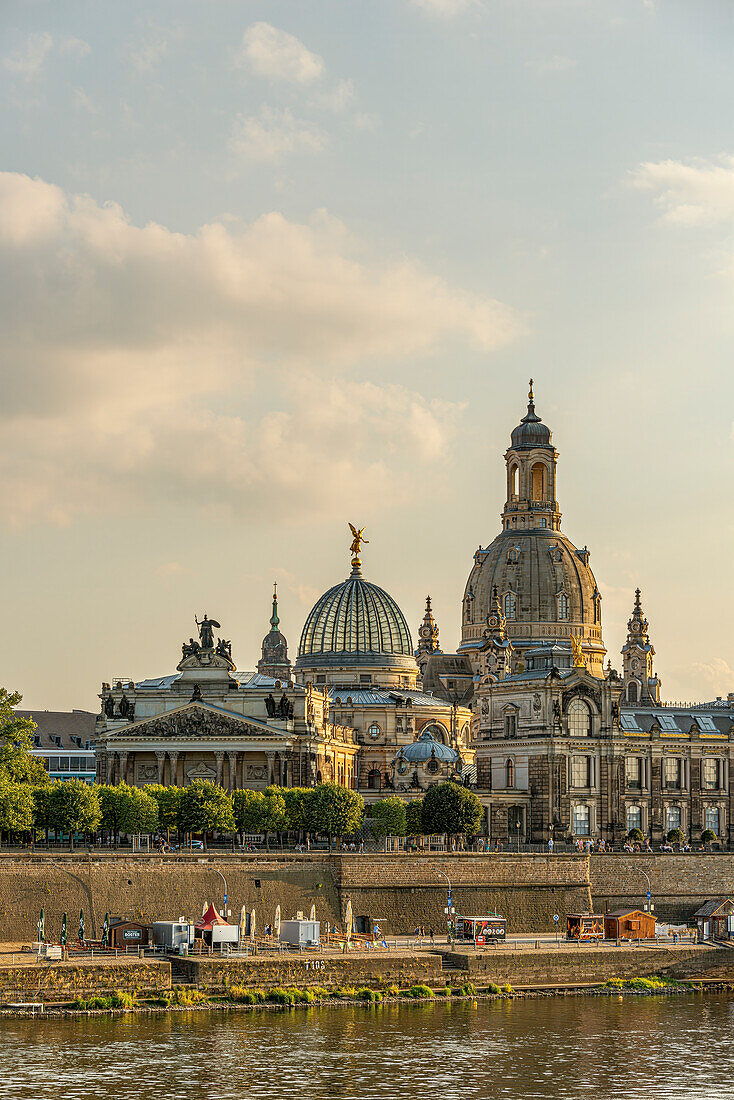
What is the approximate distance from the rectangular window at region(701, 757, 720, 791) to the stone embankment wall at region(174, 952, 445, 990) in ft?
177

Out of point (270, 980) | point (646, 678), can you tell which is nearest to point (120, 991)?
point (270, 980)

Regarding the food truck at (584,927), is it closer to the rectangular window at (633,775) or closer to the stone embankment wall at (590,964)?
the stone embankment wall at (590,964)

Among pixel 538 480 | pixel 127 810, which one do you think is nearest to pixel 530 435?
pixel 538 480

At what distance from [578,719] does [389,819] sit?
783 inches

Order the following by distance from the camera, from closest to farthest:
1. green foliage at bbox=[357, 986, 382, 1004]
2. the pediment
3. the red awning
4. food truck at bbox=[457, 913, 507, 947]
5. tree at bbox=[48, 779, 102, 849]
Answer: green foliage at bbox=[357, 986, 382, 1004], the red awning, food truck at bbox=[457, 913, 507, 947], tree at bbox=[48, 779, 102, 849], the pediment

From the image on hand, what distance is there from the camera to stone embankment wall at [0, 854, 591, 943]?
9562 cm

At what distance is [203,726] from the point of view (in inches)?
5364

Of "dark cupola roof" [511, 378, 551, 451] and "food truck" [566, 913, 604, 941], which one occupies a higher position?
"dark cupola roof" [511, 378, 551, 451]

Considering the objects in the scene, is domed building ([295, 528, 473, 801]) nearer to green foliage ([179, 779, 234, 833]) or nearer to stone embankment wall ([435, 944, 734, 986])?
green foliage ([179, 779, 234, 833])

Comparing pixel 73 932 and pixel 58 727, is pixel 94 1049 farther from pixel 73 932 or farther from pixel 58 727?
pixel 58 727

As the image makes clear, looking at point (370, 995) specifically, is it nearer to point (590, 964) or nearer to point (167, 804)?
point (590, 964)

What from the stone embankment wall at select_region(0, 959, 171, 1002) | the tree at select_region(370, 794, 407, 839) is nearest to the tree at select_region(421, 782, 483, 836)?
the tree at select_region(370, 794, 407, 839)

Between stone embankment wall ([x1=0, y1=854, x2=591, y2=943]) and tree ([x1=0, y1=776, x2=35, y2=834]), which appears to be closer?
stone embankment wall ([x1=0, y1=854, x2=591, y2=943])

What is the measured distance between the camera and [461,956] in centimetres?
9175
